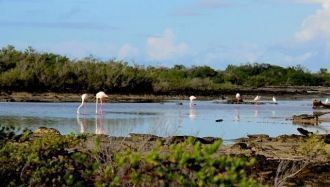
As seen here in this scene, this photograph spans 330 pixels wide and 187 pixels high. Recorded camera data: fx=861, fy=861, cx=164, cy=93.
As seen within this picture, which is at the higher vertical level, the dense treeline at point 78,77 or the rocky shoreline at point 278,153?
the dense treeline at point 78,77

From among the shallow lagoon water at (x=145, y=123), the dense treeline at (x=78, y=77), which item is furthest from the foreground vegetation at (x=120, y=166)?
the dense treeline at (x=78, y=77)

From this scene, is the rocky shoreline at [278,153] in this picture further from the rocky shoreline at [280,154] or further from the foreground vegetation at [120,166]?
the foreground vegetation at [120,166]

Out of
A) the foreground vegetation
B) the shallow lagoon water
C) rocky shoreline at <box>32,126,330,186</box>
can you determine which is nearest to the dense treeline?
the shallow lagoon water

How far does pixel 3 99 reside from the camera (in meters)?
47.5

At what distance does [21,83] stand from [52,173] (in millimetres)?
48946

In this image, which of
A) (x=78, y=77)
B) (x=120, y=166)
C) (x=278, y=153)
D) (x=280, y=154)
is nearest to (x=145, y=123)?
(x=278, y=153)

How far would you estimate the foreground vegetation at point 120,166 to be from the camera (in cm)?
570

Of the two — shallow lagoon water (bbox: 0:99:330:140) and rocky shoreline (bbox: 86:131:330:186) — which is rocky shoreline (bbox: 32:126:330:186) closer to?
rocky shoreline (bbox: 86:131:330:186)

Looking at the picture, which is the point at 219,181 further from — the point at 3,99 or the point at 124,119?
the point at 3,99

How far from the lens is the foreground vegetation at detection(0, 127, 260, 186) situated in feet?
18.7

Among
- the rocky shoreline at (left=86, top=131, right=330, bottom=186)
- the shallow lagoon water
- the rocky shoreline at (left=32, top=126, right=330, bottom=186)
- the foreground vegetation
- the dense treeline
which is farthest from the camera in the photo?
the dense treeline

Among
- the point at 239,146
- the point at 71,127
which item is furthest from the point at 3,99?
the point at 239,146

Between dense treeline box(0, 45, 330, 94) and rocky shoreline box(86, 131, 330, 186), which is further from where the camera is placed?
dense treeline box(0, 45, 330, 94)

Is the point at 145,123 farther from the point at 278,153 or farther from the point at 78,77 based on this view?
the point at 78,77
